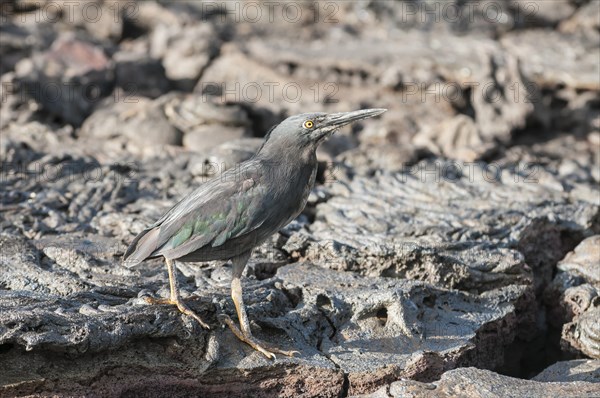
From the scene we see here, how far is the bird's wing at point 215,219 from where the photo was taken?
525 cm

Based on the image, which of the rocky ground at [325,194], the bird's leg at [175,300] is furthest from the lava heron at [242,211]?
the rocky ground at [325,194]

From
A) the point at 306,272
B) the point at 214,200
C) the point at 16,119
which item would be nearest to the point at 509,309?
the point at 306,272

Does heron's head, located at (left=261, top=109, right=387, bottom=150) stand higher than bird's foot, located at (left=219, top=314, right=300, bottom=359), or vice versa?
heron's head, located at (left=261, top=109, right=387, bottom=150)

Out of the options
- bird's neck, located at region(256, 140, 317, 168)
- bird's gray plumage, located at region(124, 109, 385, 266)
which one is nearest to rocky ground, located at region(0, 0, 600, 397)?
bird's gray plumage, located at region(124, 109, 385, 266)

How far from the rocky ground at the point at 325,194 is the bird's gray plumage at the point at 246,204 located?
34 centimetres

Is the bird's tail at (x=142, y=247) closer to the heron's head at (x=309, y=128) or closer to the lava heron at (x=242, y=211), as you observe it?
the lava heron at (x=242, y=211)

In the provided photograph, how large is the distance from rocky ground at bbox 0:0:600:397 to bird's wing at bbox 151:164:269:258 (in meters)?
0.37

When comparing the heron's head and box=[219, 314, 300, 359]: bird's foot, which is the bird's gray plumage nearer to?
the heron's head

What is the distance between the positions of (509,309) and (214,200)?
220cm

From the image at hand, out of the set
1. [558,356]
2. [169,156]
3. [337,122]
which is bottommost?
[558,356]

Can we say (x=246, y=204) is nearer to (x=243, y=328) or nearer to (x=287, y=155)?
(x=287, y=155)

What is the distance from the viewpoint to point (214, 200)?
5332 mm

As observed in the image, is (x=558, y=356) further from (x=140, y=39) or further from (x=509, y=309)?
(x=140, y=39)

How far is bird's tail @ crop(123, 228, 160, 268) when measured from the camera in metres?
5.30
